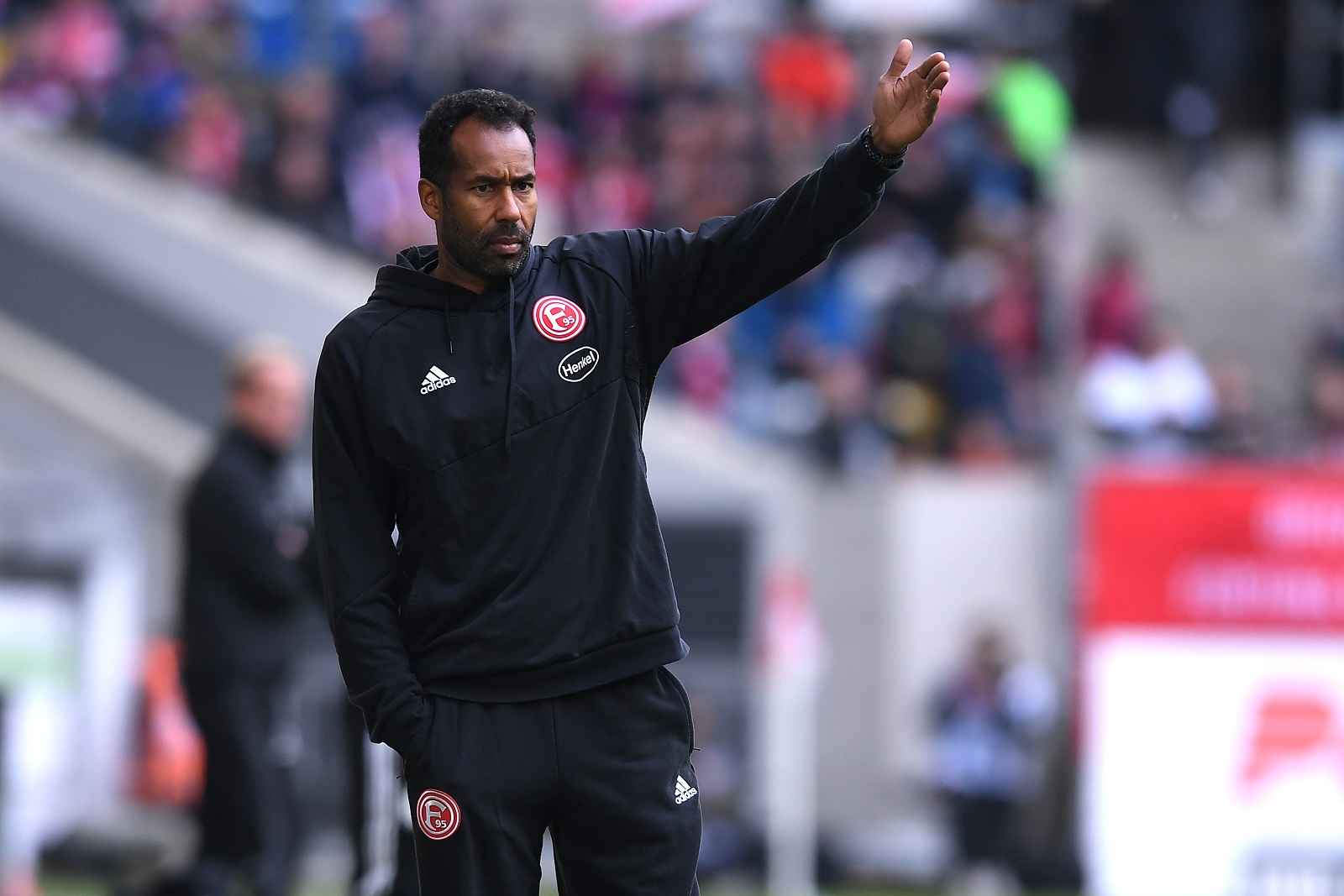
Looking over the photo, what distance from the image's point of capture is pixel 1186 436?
15.0m

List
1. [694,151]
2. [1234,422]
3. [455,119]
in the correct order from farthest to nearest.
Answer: [694,151]
[1234,422]
[455,119]

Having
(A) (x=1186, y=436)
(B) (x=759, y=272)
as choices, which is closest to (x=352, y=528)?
(B) (x=759, y=272)

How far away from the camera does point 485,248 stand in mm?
4344

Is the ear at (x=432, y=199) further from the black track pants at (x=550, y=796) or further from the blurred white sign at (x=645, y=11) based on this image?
the blurred white sign at (x=645, y=11)

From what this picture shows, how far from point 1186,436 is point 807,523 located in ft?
9.07

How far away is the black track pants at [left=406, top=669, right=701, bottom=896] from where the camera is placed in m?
4.29

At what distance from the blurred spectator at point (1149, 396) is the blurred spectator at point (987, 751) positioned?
2024 mm

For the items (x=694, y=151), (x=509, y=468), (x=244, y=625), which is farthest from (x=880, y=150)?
(x=694, y=151)

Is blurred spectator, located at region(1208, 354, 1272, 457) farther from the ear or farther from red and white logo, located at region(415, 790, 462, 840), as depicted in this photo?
red and white logo, located at region(415, 790, 462, 840)

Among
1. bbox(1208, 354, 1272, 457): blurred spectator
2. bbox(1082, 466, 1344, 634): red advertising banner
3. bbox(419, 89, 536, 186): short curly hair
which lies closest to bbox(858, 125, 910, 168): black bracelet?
bbox(419, 89, 536, 186): short curly hair

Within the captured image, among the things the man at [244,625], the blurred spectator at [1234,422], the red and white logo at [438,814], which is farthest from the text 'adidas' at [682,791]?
the blurred spectator at [1234,422]

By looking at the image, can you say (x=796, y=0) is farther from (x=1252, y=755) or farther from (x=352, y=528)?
(x=352, y=528)

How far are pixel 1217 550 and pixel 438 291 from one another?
7.76 metres

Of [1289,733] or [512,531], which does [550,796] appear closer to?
[512,531]
